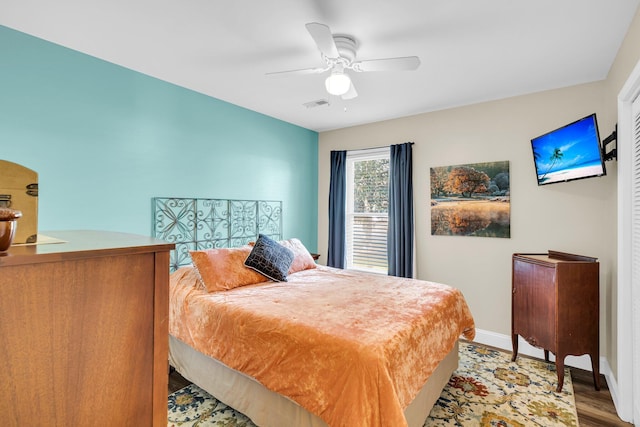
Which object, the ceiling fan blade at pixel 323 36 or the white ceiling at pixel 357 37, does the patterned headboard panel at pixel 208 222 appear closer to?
the white ceiling at pixel 357 37

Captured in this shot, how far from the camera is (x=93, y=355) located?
0.75m

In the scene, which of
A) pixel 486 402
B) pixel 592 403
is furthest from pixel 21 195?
pixel 592 403

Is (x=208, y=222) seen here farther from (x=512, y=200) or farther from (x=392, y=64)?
(x=512, y=200)

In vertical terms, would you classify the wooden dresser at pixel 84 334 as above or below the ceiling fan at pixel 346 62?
below

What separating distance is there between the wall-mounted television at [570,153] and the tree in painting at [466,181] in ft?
1.77

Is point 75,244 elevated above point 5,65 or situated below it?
below

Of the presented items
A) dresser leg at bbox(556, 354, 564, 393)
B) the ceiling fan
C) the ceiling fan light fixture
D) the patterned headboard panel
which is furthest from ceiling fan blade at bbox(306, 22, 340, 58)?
dresser leg at bbox(556, 354, 564, 393)

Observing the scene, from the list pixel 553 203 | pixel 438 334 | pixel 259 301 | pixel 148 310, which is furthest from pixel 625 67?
pixel 148 310

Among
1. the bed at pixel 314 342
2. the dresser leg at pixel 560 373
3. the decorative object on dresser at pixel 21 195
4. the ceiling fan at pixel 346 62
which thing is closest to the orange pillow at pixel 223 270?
the bed at pixel 314 342

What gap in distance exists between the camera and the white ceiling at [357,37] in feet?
6.53

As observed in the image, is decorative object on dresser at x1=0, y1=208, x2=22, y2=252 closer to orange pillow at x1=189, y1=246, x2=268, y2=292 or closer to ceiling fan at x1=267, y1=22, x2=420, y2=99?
ceiling fan at x1=267, y1=22, x2=420, y2=99

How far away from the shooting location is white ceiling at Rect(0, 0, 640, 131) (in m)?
1.99

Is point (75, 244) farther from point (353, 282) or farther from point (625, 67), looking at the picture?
point (625, 67)

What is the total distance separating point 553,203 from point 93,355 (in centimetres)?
377
